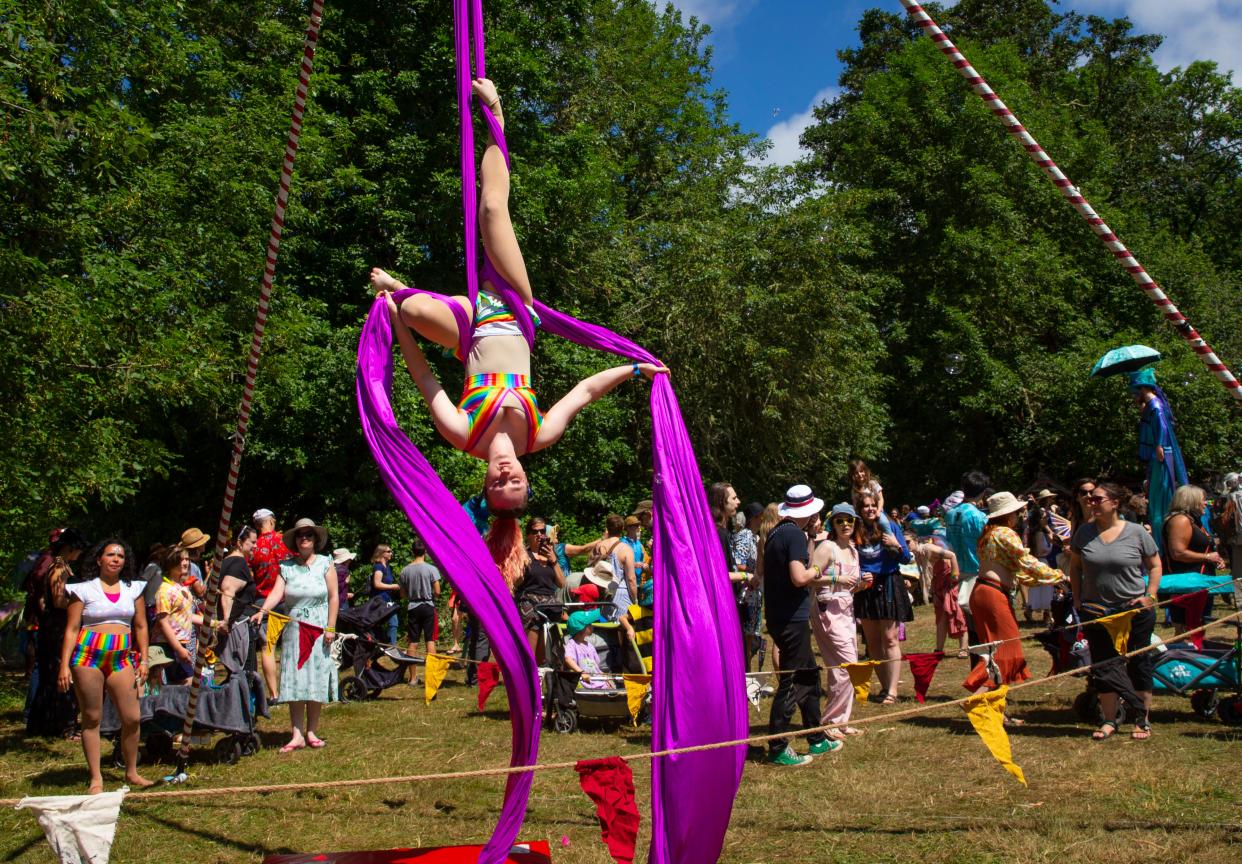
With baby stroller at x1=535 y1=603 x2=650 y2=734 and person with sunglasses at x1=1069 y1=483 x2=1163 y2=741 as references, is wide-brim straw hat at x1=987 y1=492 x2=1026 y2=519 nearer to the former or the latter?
person with sunglasses at x1=1069 y1=483 x2=1163 y2=741

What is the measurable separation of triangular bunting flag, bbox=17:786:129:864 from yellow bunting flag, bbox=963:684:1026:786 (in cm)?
359

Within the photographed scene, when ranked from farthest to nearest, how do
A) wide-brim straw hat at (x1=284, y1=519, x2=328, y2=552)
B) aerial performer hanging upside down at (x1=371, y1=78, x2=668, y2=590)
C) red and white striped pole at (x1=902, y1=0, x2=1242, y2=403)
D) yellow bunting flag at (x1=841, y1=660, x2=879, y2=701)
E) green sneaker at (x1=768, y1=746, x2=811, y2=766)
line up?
wide-brim straw hat at (x1=284, y1=519, x2=328, y2=552), green sneaker at (x1=768, y1=746, x2=811, y2=766), yellow bunting flag at (x1=841, y1=660, x2=879, y2=701), red and white striped pole at (x1=902, y1=0, x2=1242, y2=403), aerial performer hanging upside down at (x1=371, y1=78, x2=668, y2=590)

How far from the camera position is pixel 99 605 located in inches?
226

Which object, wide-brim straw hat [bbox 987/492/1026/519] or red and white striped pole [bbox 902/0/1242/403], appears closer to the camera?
red and white striped pole [bbox 902/0/1242/403]

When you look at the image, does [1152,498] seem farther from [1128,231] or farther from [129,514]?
[1128,231]

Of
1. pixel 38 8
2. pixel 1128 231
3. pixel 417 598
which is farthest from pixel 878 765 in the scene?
pixel 1128 231

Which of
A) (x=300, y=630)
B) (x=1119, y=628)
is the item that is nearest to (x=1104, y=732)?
(x=1119, y=628)

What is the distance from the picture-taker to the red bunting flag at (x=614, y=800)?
3.90 metres

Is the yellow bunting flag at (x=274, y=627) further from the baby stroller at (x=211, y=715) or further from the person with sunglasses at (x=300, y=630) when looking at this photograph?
the baby stroller at (x=211, y=715)

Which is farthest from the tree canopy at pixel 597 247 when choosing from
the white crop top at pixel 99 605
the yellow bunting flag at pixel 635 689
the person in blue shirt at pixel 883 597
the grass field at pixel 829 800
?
the person in blue shirt at pixel 883 597

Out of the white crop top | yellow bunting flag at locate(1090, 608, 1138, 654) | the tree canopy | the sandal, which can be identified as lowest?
the sandal

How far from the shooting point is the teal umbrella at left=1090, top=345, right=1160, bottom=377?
9156 mm

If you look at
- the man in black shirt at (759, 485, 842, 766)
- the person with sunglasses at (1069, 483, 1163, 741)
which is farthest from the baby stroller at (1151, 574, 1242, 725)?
the man in black shirt at (759, 485, 842, 766)

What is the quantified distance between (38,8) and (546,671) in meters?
6.50
